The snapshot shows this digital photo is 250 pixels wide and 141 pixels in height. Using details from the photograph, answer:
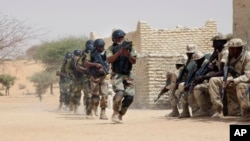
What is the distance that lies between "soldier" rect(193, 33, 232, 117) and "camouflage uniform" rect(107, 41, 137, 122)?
4.77 ft

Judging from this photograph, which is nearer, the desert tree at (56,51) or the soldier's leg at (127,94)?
the soldier's leg at (127,94)

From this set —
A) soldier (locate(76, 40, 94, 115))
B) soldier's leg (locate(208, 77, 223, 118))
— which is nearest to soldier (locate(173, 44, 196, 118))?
soldier's leg (locate(208, 77, 223, 118))

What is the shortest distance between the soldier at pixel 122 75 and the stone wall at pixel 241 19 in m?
2.59

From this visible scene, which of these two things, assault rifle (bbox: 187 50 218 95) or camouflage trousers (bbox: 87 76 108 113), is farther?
camouflage trousers (bbox: 87 76 108 113)

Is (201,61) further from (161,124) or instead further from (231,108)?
(161,124)

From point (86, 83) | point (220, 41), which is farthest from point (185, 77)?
point (86, 83)

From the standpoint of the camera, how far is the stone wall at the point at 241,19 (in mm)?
10852

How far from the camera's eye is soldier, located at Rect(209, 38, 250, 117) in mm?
8977

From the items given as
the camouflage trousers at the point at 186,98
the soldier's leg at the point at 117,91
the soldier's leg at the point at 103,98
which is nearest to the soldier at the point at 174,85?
the camouflage trousers at the point at 186,98

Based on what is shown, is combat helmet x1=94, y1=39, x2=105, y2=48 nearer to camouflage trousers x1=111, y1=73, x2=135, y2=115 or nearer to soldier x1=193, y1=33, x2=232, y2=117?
camouflage trousers x1=111, y1=73, x2=135, y2=115

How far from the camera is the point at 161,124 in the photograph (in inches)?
364

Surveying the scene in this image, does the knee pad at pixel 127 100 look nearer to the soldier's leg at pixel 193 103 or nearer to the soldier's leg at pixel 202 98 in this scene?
the soldier's leg at pixel 202 98

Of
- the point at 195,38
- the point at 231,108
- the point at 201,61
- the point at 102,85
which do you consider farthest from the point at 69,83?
the point at 195,38

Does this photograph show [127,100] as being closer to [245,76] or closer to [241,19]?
[245,76]
